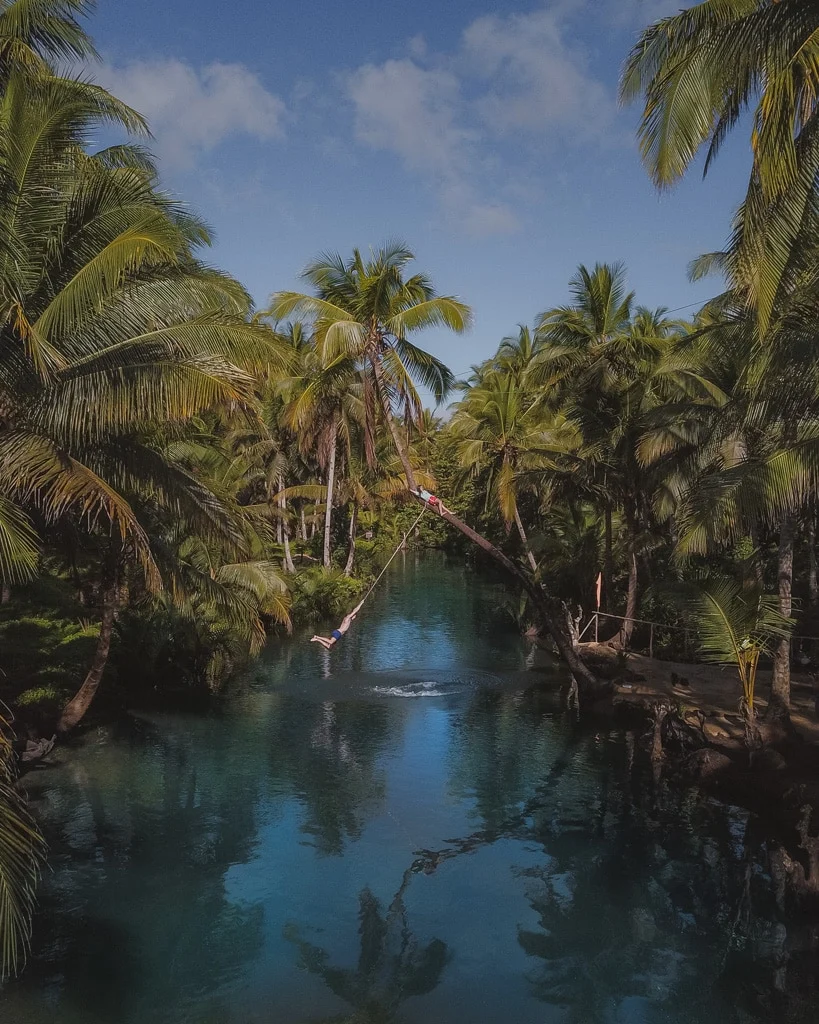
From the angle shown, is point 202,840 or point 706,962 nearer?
point 706,962

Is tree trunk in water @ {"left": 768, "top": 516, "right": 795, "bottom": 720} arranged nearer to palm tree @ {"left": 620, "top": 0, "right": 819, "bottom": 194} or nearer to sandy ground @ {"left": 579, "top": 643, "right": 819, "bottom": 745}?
sandy ground @ {"left": 579, "top": 643, "right": 819, "bottom": 745}

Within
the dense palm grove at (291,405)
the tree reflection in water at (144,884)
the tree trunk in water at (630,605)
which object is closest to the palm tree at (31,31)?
the dense palm grove at (291,405)

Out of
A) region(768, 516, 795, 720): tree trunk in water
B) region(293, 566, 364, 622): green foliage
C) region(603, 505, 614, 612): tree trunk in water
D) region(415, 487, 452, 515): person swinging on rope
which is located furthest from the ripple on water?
region(768, 516, 795, 720): tree trunk in water

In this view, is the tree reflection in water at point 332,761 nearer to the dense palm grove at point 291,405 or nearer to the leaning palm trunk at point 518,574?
the dense palm grove at point 291,405

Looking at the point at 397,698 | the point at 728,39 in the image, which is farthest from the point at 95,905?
the point at 728,39

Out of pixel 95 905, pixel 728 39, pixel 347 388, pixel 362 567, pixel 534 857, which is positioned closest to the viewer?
pixel 728 39

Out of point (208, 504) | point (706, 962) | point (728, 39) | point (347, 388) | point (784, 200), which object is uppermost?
point (347, 388)

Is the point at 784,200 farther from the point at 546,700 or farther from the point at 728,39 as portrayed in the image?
the point at 546,700
